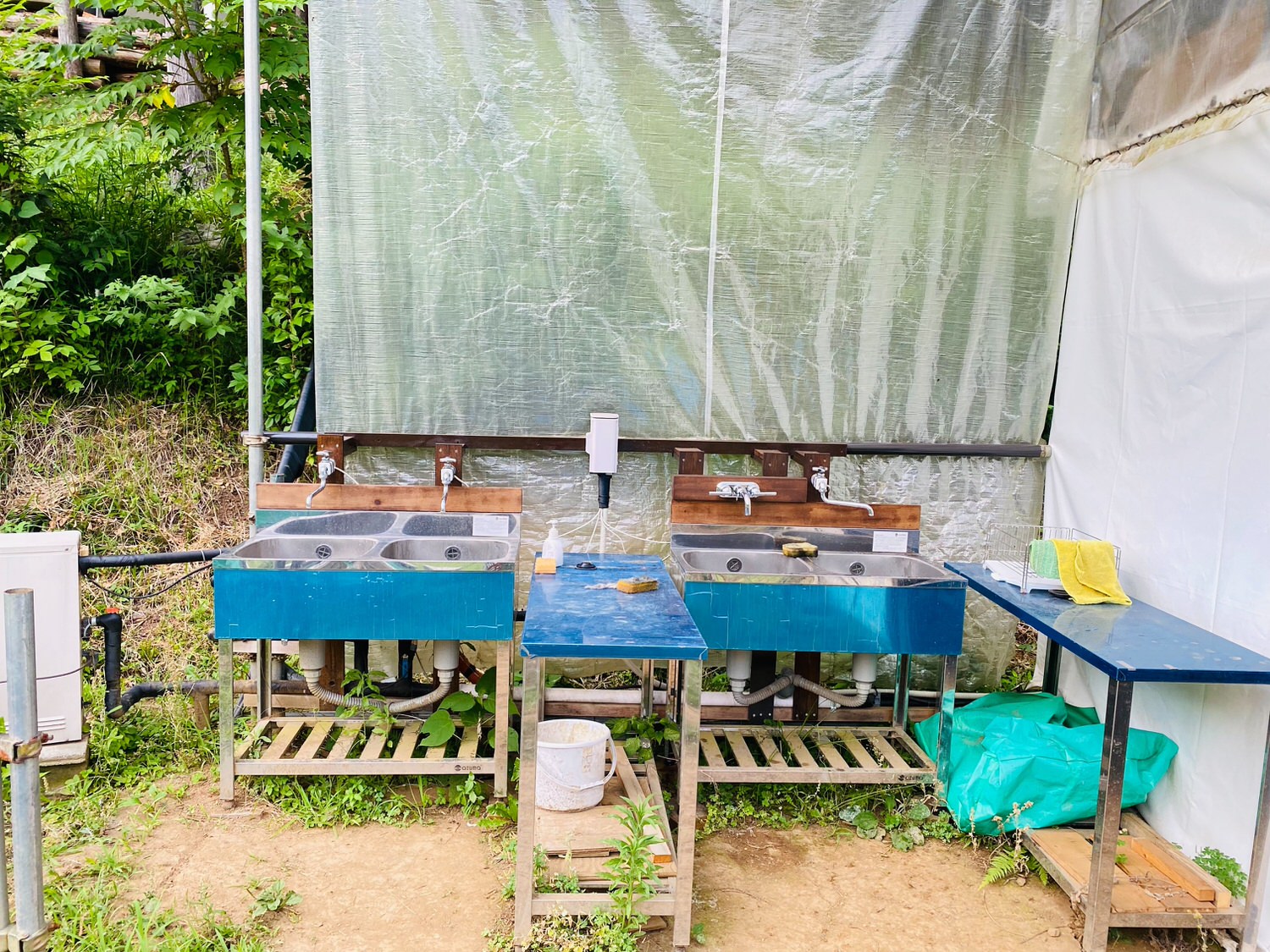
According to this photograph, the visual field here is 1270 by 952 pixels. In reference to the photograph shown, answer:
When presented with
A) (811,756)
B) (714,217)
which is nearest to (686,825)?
(811,756)

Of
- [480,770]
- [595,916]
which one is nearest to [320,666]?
[480,770]

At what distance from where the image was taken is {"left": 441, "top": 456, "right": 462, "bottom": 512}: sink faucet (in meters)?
3.57

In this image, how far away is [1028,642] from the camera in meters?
4.58

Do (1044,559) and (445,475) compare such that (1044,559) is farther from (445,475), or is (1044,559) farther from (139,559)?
(139,559)

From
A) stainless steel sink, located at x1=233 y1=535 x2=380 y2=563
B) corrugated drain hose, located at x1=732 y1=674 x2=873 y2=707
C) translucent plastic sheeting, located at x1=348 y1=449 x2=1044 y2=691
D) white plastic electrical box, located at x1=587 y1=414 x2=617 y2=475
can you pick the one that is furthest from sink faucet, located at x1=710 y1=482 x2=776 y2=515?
stainless steel sink, located at x1=233 y1=535 x2=380 y2=563

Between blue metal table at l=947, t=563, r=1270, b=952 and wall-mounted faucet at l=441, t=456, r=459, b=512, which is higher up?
wall-mounted faucet at l=441, t=456, r=459, b=512

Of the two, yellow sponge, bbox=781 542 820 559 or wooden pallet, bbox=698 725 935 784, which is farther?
yellow sponge, bbox=781 542 820 559

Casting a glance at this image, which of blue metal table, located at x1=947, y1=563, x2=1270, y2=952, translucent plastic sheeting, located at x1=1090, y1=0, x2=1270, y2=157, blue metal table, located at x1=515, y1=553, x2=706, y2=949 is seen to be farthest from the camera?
translucent plastic sheeting, located at x1=1090, y1=0, x2=1270, y2=157

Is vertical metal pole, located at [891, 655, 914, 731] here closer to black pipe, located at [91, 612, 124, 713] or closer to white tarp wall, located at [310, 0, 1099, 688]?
white tarp wall, located at [310, 0, 1099, 688]

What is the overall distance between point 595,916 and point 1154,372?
269cm

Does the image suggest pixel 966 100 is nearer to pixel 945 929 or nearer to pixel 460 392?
pixel 460 392

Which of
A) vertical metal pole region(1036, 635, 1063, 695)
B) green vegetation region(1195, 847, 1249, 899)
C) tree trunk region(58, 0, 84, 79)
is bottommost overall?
green vegetation region(1195, 847, 1249, 899)

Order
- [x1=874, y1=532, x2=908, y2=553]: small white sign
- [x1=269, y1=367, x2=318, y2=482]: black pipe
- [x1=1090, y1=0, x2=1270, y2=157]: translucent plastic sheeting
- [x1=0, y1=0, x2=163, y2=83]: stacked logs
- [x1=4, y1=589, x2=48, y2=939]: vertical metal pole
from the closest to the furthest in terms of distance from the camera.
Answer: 1. [x1=4, y1=589, x2=48, y2=939]: vertical metal pole
2. [x1=1090, y1=0, x2=1270, y2=157]: translucent plastic sheeting
3. [x1=874, y1=532, x2=908, y2=553]: small white sign
4. [x1=269, y1=367, x2=318, y2=482]: black pipe
5. [x1=0, y1=0, x2=163, y2=83]: stacked logs

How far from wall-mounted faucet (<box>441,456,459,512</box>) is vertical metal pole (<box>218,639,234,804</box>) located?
928mm
